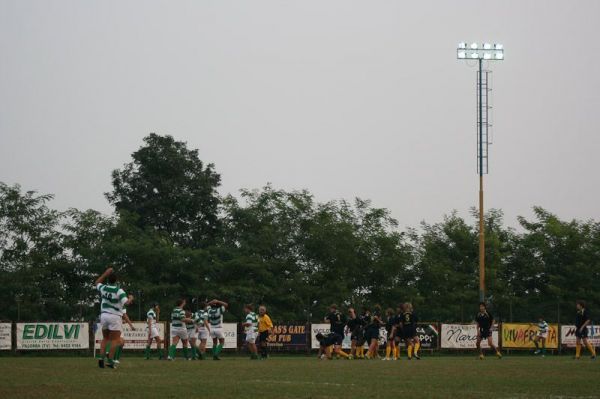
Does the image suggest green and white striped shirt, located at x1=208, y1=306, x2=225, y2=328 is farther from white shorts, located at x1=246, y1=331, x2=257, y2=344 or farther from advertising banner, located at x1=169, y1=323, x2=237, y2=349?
advertising banner, located at x1=169, y1=323, x2=237, y2=349

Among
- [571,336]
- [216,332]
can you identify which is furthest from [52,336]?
[571,336]

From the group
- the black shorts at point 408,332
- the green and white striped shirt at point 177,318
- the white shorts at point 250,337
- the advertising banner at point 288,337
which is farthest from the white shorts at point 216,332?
the advertising banner at point 288,337

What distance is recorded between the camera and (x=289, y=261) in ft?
203

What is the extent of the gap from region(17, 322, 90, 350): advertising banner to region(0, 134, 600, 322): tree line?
8.76 meters

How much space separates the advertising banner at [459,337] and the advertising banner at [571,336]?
4079 mm

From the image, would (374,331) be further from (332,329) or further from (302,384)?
(302,384)

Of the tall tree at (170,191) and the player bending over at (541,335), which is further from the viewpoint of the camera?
the tall tree at (170,191)

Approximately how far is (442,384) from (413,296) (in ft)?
144

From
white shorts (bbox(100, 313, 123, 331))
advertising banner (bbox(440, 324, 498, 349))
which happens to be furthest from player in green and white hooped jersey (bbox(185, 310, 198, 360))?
advertising banner (bbox(440, 324, 498, 349))

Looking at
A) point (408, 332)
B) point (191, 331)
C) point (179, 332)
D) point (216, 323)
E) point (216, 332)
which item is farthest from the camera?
point (408, 332)

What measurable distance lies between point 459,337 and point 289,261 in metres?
13.7

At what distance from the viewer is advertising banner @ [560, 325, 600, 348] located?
5322 cm

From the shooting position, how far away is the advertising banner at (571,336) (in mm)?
53219

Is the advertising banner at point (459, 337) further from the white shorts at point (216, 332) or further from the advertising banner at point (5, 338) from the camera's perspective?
the advertising banner at point (5, 338)
